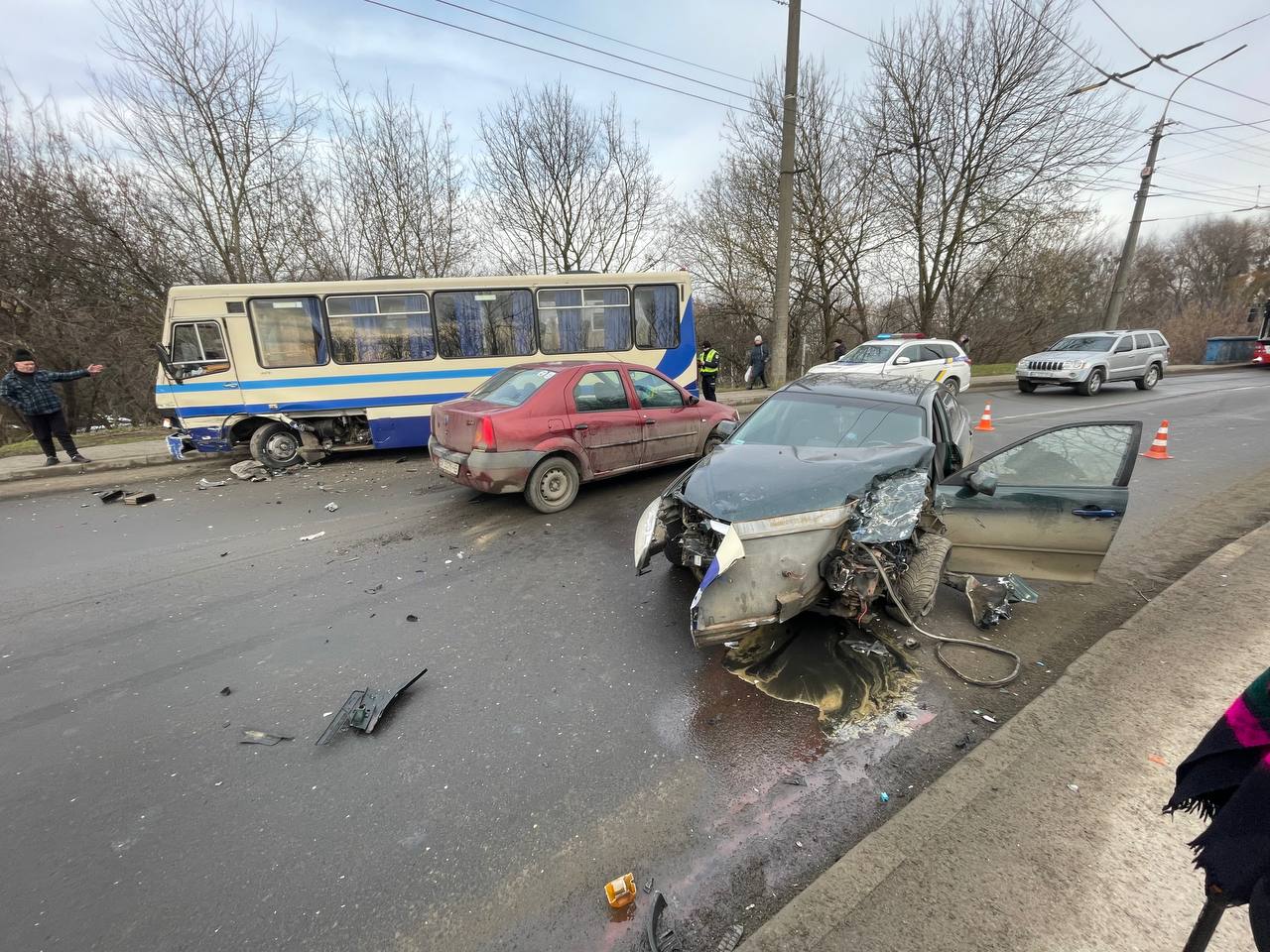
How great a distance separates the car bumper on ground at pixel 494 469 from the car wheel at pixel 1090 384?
54.5ft

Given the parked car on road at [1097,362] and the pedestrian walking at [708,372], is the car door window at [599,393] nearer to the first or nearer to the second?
the pedestrian walking at [708,372]

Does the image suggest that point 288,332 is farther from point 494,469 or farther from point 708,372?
point 708,372

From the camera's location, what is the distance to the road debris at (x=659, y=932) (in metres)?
1.75

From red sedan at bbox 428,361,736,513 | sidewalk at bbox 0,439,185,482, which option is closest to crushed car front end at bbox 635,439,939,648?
red sedan at bbox 428,361,736,513

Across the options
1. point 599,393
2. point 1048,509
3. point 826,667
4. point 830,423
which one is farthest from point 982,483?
point 599,393

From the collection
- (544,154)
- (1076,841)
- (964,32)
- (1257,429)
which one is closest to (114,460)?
(1076,841)

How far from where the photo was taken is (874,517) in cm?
324

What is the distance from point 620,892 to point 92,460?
11.8 metres

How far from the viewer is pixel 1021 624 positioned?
12.0ft

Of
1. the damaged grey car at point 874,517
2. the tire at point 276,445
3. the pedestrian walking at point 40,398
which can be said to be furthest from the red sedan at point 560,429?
the pedestrian walking at point 40,398

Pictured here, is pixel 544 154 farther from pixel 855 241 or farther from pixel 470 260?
pixel 855 241

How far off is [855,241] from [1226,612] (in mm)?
20996

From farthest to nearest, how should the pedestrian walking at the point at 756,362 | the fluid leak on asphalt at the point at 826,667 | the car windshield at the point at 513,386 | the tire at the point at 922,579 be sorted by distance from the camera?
the pedestrian walking at the point at 756,362
the car windshield at the point at 513,386
the tire at the point at 922,579
the fluid leak on asphalt at the point at 826,667

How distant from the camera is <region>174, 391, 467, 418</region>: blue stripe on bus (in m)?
8.39
